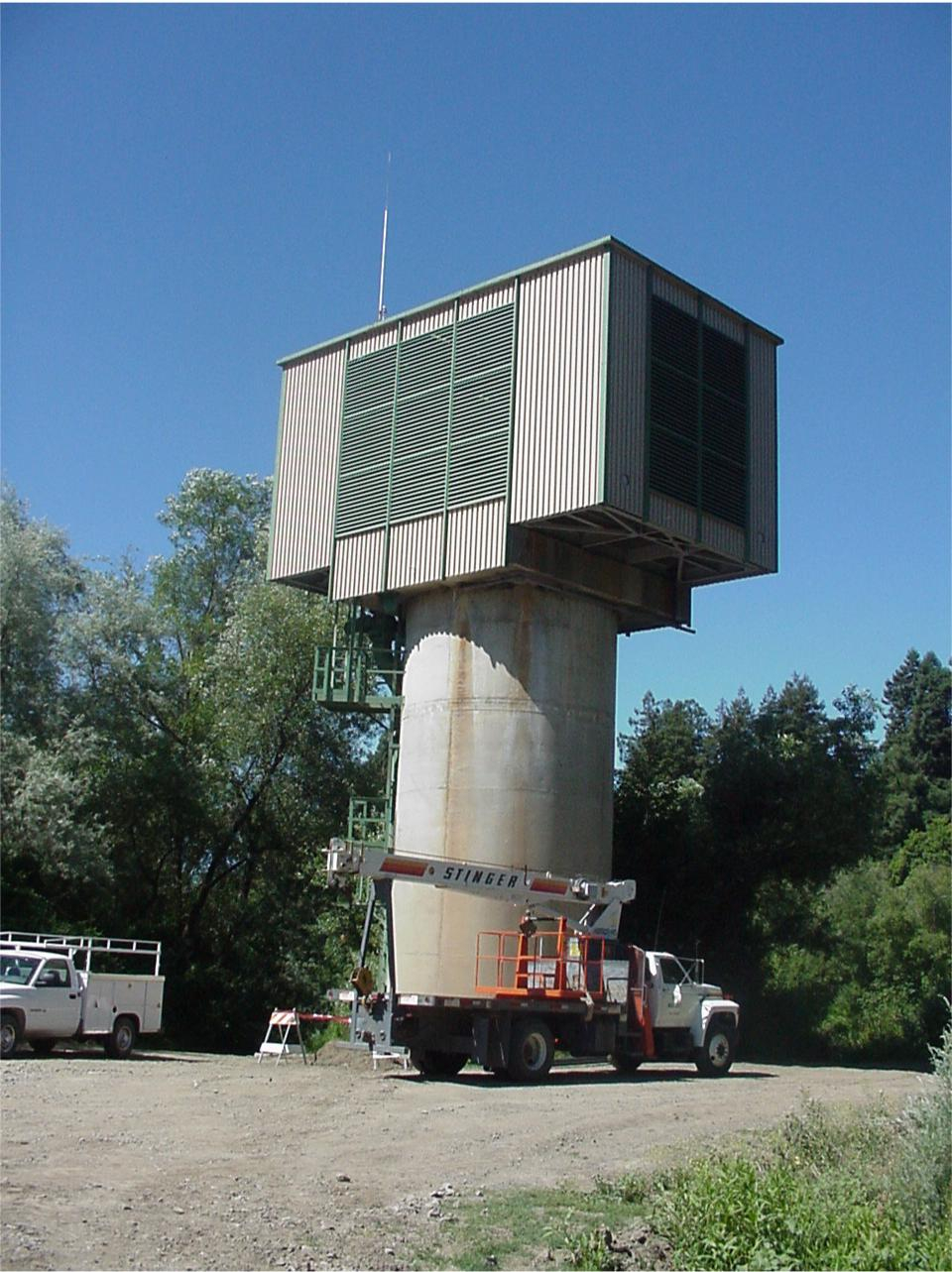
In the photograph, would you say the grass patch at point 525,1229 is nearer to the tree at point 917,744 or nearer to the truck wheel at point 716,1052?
the truck wheel at point 716,1052

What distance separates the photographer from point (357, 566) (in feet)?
115

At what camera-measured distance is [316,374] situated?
38031mm

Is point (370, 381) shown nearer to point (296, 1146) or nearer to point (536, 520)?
point (536, 520)

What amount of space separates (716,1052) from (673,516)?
38.8ft

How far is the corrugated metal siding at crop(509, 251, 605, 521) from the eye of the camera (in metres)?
30.5

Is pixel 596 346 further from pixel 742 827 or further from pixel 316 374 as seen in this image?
pixel 742 827

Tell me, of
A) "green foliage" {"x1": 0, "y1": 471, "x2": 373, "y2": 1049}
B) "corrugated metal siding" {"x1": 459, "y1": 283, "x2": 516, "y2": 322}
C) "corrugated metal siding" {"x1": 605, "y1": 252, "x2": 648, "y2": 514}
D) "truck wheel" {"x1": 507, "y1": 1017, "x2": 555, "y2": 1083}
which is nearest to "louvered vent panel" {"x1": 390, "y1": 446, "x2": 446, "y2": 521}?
"corrugated metal siding" {"x1": 459, "y1": 283, "x2": 516, "y2": 322}

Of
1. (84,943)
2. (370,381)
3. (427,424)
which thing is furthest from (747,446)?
(84,943)

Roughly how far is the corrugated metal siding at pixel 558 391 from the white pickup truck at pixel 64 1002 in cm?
1327

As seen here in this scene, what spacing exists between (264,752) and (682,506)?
61.4 ft

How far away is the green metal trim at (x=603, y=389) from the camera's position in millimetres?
29953

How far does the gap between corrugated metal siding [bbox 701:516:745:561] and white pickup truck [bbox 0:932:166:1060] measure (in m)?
16.0

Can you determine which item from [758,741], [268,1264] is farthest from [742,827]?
[268,1264]

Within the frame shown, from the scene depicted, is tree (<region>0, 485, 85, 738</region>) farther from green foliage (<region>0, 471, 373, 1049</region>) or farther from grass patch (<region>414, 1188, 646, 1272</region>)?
grass patch (<region>414, 1188, 646, 1272</region>)
